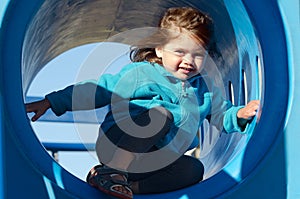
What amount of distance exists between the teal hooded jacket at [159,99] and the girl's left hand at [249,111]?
0.02m

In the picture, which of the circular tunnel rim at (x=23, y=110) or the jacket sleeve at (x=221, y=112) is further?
the jacket sleeve at (x=221, y=112)

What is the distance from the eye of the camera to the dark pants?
148 centimetres

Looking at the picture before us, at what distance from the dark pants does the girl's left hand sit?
150 mm

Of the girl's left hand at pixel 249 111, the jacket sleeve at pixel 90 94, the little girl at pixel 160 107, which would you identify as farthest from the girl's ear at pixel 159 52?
the girl's left hand at pixel 249 111

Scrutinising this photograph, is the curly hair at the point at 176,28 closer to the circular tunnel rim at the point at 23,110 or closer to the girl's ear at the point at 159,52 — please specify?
the girl's ear at the point at 159,52

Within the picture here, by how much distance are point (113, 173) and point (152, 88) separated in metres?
0.30

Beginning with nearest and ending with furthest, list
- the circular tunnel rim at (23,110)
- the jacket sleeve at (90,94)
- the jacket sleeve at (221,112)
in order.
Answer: the circular tunnel rim at (23,110)
the jacket sleeve at (90,94)
the jacket sleeve at (221,112)

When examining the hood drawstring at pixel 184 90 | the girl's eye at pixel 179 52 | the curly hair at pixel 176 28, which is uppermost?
the curly hair at pixel 176 28

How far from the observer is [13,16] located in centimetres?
130

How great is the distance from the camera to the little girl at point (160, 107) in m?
1.47

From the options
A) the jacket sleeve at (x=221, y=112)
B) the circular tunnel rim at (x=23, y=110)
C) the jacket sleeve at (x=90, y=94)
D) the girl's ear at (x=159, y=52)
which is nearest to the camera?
the circular tunnel rim at (x=23, y=110)

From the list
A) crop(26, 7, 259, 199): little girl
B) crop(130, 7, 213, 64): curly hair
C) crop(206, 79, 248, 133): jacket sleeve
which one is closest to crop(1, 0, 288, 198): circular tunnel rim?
crop(26, 7, 259, 199): little girl

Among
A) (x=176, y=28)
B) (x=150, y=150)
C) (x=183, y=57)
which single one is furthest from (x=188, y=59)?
(x=150, y=150)

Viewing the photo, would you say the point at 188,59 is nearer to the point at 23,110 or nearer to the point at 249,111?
the point at 249,111
